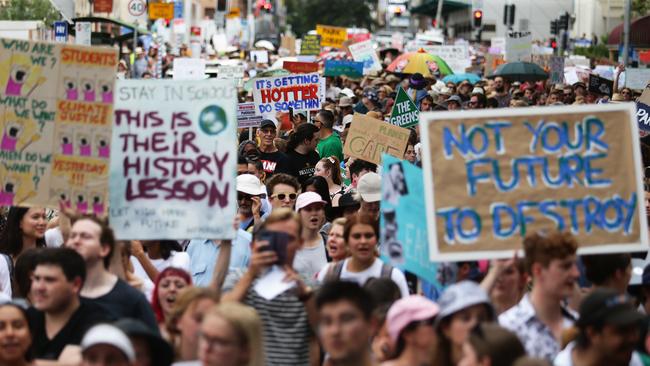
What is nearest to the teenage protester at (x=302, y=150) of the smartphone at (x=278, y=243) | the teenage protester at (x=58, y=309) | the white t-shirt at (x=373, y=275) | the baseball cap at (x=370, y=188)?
the baseball cap at (x=370, y=188)

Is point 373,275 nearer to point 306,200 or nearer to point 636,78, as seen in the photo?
point 306,200

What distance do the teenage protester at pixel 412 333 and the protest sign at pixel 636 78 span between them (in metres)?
20.7

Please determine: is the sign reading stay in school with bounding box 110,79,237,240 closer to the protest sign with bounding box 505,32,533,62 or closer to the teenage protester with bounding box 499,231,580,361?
the teenage protester with bounding box 499,231,580,361

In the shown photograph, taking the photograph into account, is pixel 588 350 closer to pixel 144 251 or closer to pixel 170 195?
pixel 170 195

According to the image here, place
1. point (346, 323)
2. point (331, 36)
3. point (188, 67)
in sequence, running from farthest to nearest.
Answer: point (331, 36) → point (188, 67) → point (346, 323)

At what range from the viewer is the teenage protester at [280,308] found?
7363 millimetres

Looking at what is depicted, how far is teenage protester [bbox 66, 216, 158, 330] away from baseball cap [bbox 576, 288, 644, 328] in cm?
215

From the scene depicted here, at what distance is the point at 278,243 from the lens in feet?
24.7

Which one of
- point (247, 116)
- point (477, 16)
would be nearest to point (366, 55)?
point (247, 116)

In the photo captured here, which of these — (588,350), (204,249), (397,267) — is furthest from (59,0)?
(588,350)

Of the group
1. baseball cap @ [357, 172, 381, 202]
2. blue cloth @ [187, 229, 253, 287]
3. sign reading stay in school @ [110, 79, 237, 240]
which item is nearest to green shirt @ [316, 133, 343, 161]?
baseball cap @ [357, 172, 381, 202]

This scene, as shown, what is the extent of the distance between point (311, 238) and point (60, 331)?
3208mm

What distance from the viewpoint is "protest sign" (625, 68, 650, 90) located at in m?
27.0

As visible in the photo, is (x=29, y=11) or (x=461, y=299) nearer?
(x=461, y=299)
